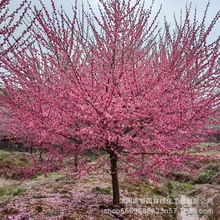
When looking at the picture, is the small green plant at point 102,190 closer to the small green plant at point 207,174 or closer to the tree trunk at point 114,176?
the tree trunk at point 114,176

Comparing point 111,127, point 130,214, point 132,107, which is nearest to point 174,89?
point 132,107

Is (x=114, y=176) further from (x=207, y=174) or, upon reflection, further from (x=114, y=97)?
(x=207, y=174)

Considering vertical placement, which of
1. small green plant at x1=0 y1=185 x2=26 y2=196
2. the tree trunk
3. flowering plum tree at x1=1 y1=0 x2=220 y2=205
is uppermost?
flowering plum tree at x1=1 y1=0 x2=220 y2=205

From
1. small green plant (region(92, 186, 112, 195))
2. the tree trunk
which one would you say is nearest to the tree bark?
the tree trunk

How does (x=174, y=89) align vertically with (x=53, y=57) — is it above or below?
below

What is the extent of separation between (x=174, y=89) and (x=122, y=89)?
98 cm

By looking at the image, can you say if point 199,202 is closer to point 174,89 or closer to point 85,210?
point 85,210

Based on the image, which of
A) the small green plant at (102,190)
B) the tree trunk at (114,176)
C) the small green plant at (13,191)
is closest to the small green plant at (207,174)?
the small green plant at (102,190)

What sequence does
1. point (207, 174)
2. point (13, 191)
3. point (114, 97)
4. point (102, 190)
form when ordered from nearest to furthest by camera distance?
point (114, 97), point (102, 190), point (13, 191), point (207, 174)

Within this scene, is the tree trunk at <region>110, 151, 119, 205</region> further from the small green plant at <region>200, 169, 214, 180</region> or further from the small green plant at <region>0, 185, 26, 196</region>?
the small green plant at <region>200, 169, 214, 180</region>

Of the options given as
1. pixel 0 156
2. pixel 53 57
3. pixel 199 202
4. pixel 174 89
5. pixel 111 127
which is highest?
pixel 53 57

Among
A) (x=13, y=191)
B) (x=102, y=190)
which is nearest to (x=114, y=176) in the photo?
(x=102, y=190)

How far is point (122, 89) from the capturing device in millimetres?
4930

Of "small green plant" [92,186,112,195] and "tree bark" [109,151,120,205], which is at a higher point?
"tree bark" [109,151,120,205]
